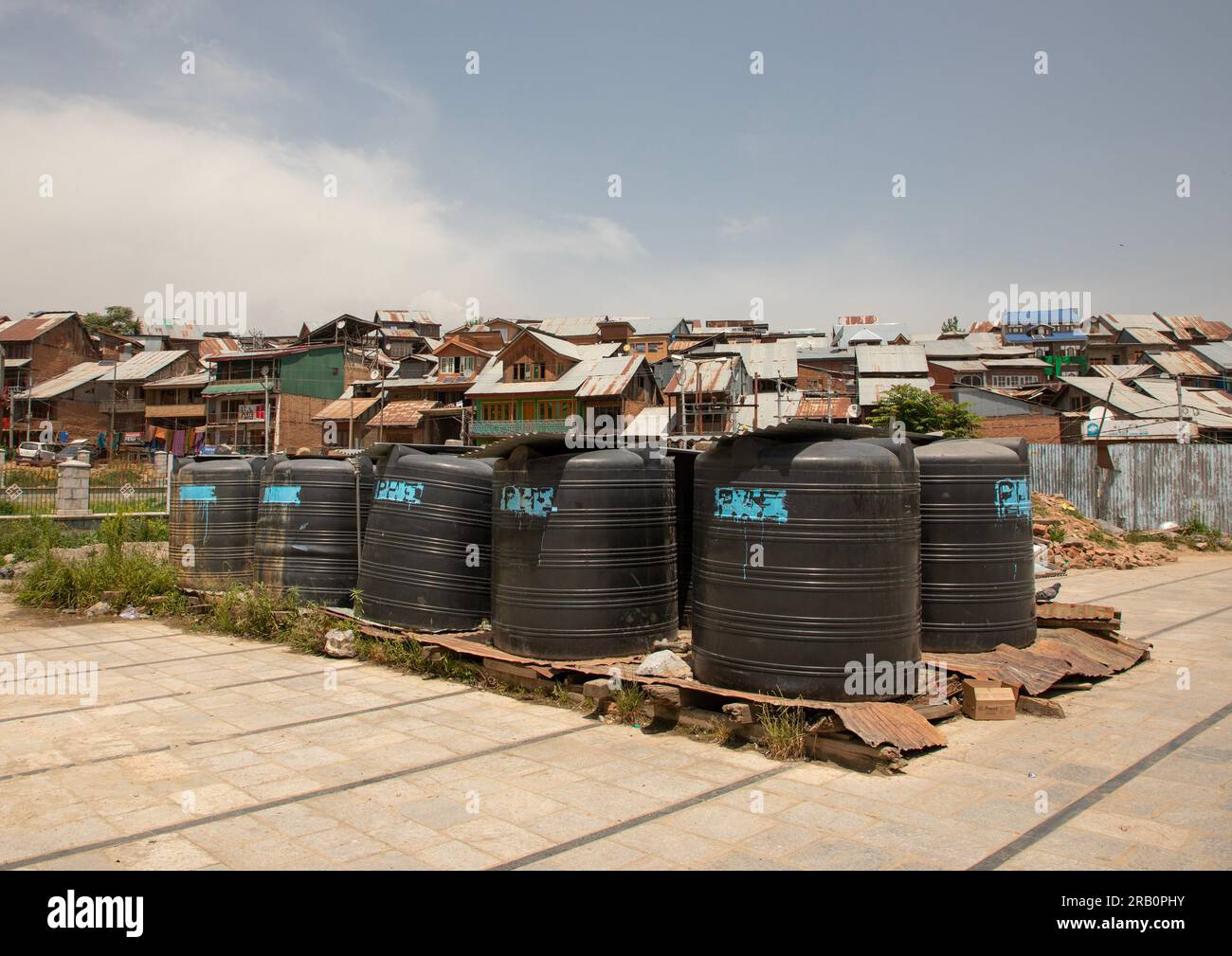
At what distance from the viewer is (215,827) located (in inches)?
172

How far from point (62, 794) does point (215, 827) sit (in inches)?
47.4

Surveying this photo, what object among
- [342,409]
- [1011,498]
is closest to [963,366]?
[342,409]

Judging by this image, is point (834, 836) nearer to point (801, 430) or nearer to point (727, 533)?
point (727, 533)

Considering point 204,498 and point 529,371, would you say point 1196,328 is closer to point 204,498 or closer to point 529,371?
point 529,371

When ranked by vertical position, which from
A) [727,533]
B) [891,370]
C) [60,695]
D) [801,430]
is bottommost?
[60,695]

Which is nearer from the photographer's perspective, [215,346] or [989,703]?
[989,703]

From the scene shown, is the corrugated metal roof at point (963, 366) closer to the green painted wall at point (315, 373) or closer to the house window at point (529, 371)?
the house window at point (529, 371)

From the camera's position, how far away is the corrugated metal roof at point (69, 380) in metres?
52.2

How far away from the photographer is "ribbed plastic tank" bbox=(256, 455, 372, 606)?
32.4 ft

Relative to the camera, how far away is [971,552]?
7.10m

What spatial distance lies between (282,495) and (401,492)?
237 cm

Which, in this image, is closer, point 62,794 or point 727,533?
point 62,794

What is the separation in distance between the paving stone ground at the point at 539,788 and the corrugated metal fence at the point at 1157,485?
16078mm
